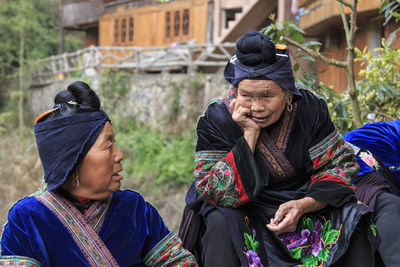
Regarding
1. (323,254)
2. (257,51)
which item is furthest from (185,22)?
(323,254)

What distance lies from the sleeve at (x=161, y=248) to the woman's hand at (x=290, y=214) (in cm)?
49

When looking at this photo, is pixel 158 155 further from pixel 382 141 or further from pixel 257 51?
pixel 257 51

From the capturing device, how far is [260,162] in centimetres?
262

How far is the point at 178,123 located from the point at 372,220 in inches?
469

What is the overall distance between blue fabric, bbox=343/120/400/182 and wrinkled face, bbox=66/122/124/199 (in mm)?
1633

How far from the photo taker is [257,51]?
2.52m

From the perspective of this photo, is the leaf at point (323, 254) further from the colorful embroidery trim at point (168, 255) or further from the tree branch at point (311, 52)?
the tree branch at point (311, 52)

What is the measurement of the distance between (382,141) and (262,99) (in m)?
1.00

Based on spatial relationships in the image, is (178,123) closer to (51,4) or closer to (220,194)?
(220,194)

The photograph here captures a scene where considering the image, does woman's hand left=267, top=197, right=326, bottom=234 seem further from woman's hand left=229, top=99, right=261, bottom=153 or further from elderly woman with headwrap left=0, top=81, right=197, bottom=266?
elderly woman with headwrap left=0, top=81, right=197, bottom=266

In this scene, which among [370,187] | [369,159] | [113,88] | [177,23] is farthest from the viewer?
[177,23]

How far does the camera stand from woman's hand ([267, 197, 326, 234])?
8.08ft

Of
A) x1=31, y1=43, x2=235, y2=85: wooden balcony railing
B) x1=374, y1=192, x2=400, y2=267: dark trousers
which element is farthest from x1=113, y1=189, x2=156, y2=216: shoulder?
x1=31, y1=43, x2=235, y2=85: wooden balcony railing

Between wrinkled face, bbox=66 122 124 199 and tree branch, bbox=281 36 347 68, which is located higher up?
tree branch, bbox=281 36 347 68
